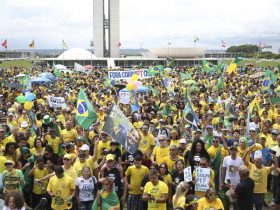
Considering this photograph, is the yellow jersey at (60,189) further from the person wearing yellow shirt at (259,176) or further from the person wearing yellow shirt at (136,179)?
the person wearing yellow shirt at (259,176)

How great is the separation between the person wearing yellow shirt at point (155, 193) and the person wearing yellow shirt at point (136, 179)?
2.15 ft

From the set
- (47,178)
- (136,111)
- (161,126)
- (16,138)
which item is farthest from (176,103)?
(47,178)

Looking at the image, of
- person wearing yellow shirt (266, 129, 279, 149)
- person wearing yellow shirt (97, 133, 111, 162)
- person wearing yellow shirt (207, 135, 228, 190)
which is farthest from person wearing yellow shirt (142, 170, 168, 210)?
person wearing yellow shirt (266, 129, 279, 149)

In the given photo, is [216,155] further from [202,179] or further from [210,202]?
[210,202]

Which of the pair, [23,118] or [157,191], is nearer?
[157,191]

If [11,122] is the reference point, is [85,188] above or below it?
below

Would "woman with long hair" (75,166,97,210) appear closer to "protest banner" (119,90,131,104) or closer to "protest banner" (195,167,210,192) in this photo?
"protest banner" (195,167,210,192)

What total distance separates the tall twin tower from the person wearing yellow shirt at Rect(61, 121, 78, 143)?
82.6 m

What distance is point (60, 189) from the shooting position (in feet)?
23.0

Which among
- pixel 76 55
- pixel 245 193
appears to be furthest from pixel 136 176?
pixel 76 55

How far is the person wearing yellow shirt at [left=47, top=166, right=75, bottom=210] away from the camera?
7.02 meters

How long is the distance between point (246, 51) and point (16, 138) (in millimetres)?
114570

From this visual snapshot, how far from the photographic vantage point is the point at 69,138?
10.7 metres

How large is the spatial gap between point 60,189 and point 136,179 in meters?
1.22
